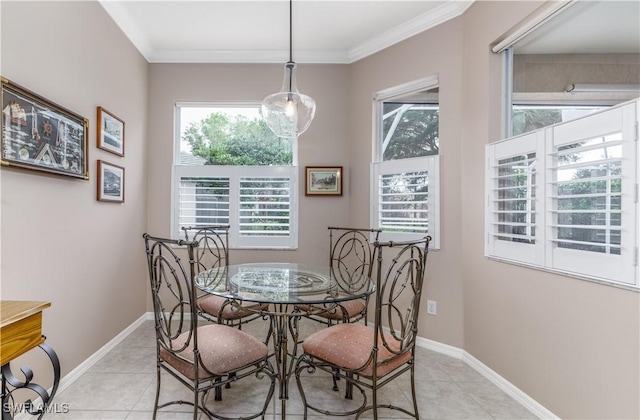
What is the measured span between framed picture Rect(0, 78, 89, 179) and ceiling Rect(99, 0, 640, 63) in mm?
1169

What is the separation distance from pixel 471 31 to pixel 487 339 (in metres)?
2.40

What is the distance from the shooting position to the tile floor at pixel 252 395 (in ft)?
5.88

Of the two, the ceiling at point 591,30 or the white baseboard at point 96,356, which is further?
the white baseboard at point 96,356

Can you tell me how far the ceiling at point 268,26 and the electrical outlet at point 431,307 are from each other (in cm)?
246

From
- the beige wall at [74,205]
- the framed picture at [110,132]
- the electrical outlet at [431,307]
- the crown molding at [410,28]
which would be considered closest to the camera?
the beige wall at [74,205]

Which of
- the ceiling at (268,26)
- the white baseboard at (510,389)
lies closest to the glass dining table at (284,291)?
the white baseboard at (510,389)

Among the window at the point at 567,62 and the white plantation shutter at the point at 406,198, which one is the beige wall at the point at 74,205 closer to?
the white plantation shutter at the point at 406,198

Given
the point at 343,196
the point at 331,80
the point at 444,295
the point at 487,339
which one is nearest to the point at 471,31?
the point at 331,80

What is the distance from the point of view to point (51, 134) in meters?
1.87

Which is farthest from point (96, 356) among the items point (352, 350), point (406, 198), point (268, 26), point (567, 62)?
point (567, 62)

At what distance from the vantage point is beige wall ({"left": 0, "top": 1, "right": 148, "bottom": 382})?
1.67m

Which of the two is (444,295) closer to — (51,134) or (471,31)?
(471,31)

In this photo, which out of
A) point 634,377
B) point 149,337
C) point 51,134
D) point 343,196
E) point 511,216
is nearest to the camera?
point 634,377

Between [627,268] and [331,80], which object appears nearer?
[627,268]
